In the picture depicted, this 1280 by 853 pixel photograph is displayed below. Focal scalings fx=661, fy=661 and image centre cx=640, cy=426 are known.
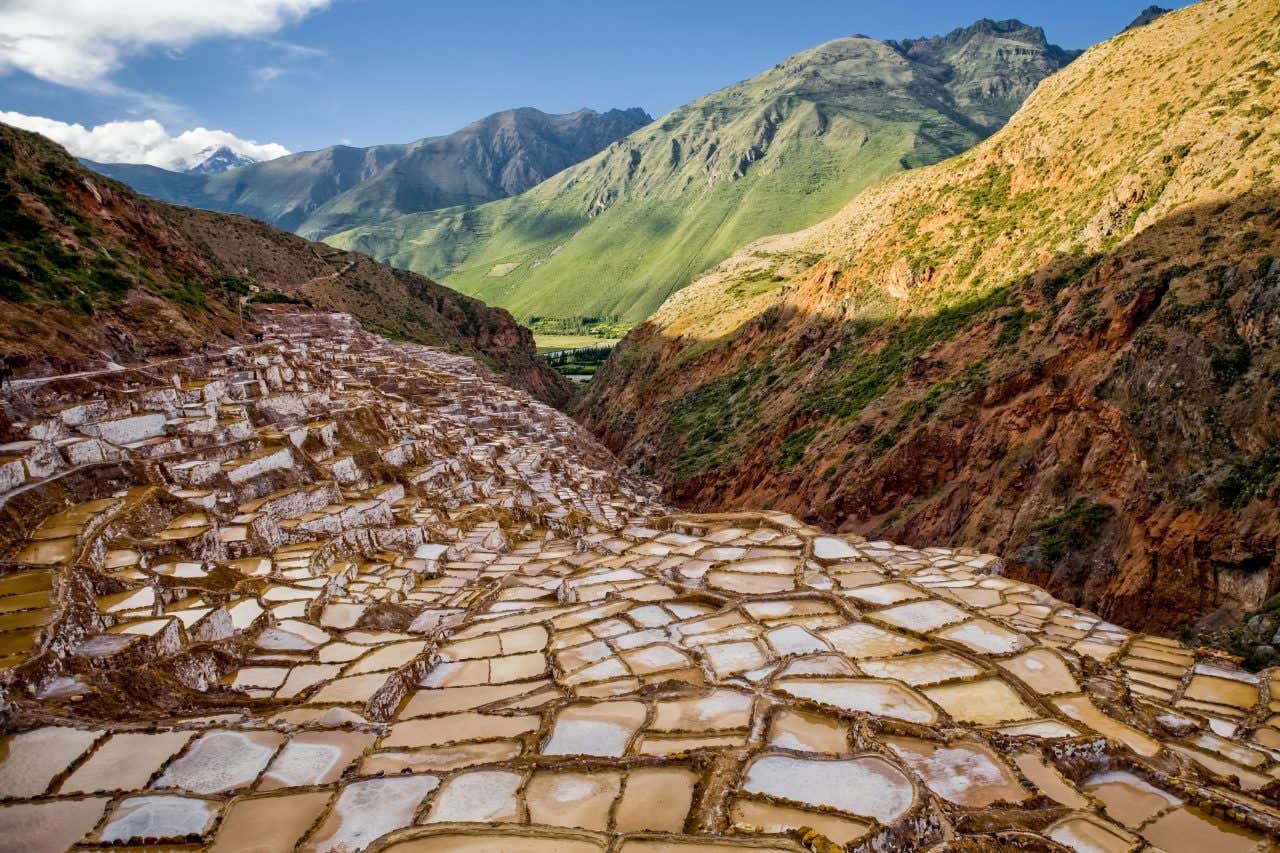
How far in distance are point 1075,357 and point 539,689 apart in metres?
A: 18.5

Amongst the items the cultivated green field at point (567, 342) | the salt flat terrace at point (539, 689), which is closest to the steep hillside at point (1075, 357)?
the salt flat terrace at point (539, 689)

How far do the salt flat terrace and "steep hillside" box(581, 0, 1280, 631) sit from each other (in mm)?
5665

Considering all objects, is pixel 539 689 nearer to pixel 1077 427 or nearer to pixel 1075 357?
pixel 1077 427

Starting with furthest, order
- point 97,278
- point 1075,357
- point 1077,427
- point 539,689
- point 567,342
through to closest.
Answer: point 567,342
point 97,278
point 1075,357
point 1077,427
point 539,689

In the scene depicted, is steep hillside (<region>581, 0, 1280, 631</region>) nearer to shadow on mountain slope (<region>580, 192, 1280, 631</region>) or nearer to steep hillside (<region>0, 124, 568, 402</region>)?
shadow on mountain slope (<region>580, 192, 1280, 631</region>)

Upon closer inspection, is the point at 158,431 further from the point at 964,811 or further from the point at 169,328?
the point at 964,811

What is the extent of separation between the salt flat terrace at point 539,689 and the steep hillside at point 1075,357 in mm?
5665

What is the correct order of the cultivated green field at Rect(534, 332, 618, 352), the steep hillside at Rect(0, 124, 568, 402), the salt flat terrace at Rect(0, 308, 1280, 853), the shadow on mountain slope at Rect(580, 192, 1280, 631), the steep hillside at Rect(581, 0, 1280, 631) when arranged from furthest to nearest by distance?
1. the cultivated green field at Rect(534, 332, 618, 352)
2. the steep hillside at Rect(0, 124, 568, 402)
3. the steep hillside at Rect(581, 0, 1280, 631)
4. the shadow on mountain slope at Rect(580, 192, 1280, 631)
5. the salt flat terrace at Rect(0, 308, 1280, 853)

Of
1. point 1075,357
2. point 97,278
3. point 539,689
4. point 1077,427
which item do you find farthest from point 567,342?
point 539,689

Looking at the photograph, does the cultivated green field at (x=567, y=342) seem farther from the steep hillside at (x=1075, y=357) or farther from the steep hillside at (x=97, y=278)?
the steep hillside at (x=1075, y=357)

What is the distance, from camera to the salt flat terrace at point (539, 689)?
4.44 meters

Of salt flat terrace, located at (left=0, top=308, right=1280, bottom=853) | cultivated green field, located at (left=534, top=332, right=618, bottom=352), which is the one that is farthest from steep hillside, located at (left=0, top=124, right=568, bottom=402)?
cultivated green field, located at (left=534, top=332, right=618, bottom=352)

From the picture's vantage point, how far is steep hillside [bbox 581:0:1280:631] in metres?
13.3

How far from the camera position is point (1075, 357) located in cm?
1850
